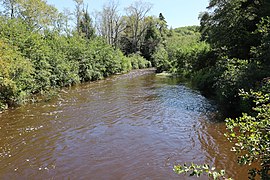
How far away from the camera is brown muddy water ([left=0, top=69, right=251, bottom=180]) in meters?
6.67

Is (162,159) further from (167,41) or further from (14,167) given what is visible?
(167,41)

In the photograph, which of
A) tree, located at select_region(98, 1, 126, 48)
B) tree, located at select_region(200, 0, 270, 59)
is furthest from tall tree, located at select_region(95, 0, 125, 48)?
tree, located at select_region(200, 0, 270, 59)

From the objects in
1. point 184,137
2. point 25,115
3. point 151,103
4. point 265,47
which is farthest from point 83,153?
point 265,47

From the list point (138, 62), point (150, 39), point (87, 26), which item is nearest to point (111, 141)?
point (138, 62)

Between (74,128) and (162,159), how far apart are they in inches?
185

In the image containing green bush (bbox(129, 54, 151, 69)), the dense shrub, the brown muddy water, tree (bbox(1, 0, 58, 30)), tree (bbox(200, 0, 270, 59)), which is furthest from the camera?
green bush (bbox(129, 54, 151, 69))

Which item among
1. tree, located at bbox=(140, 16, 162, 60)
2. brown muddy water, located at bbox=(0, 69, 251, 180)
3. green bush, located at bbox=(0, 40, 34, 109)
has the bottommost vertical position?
brown muddy water, located at bbox=(0, 69, 251, 180)

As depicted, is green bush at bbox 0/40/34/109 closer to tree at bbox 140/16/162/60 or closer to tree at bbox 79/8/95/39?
tree at bbox 79/8/95/39

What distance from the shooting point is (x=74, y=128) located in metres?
10.4

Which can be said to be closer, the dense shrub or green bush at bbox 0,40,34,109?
green bush at bbox 0,40,34,109

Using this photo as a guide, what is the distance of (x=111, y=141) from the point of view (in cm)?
875

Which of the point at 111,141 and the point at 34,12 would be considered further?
the point at 34,12

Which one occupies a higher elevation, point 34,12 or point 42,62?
point 34,12

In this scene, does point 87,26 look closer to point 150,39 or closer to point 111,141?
point 150,39
